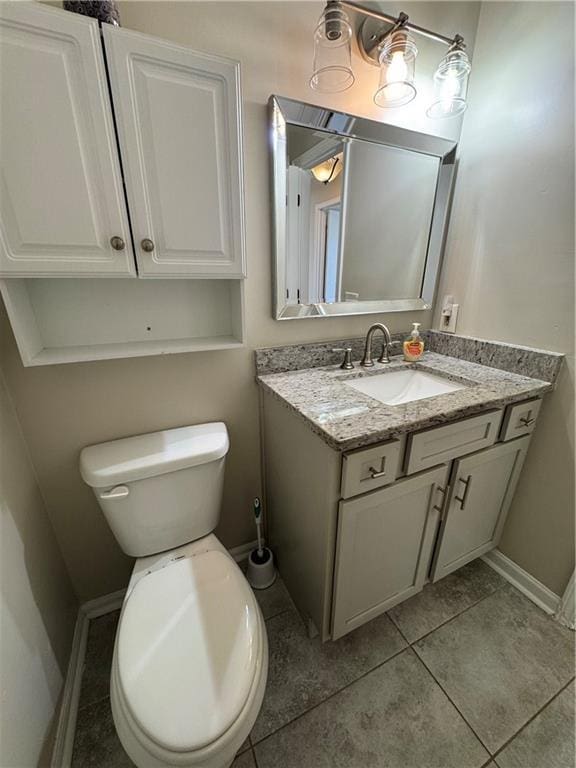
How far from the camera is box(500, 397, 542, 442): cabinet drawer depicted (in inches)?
42.9

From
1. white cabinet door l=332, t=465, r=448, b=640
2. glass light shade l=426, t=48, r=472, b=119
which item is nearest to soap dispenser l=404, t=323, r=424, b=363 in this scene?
white cabinet door l=332, t=465, r=448, b=640

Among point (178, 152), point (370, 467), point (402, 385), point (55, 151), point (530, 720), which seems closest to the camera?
point (55, 151)

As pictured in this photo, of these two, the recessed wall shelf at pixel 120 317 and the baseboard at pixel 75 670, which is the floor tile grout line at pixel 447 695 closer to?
the baseboard at pixel 75 670

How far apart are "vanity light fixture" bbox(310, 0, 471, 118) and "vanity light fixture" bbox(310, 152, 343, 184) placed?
0.20m

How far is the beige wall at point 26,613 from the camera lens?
699 millimetres

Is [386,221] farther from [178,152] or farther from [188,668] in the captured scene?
[188,668]

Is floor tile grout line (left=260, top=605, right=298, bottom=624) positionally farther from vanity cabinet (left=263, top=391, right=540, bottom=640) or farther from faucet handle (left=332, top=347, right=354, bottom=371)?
faucet handle (left=332, top=347, right=354, bottom=371)

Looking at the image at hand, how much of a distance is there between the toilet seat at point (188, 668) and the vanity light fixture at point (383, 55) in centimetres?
162

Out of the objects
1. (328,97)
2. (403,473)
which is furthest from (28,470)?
(328,97)

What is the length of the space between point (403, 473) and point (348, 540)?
10.2 inches


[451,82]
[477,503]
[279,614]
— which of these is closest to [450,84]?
[451,82]

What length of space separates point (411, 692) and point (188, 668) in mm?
811

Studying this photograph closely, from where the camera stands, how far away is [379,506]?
0.93m

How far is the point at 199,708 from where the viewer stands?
2.14 feet
